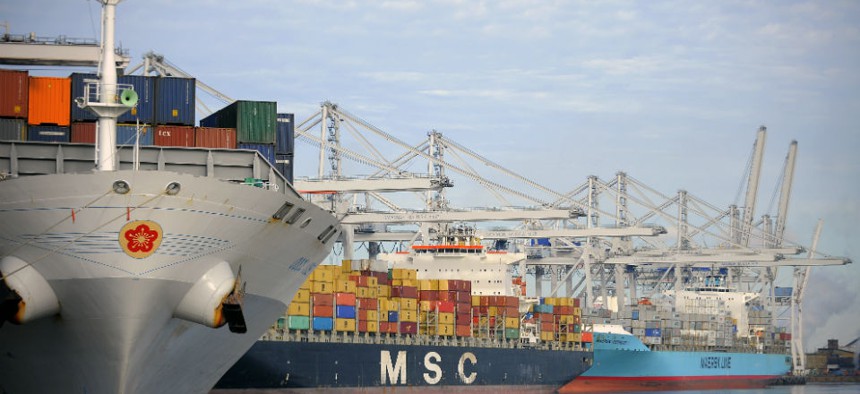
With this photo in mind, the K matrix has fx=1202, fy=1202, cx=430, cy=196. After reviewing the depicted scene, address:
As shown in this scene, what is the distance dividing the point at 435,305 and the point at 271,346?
469 inches

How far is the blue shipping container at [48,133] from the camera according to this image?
2859 centimetres

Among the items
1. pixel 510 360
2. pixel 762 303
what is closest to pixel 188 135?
pixel 510 360

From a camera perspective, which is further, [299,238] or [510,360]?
[510,360]

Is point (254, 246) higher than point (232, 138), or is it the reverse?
point (232, 138)

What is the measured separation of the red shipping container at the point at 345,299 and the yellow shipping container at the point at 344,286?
0.15m

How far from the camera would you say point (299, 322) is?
43594 millimetres

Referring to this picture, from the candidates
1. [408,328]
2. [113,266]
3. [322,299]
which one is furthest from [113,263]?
[408,328]

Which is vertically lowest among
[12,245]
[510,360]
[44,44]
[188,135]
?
[510,360]

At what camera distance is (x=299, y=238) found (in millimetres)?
29438

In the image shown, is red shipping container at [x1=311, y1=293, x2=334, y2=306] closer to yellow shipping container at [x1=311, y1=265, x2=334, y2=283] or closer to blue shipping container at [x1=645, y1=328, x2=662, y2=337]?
yellow shipping container at [x1=311, y1=265, x2=334, y2=283]

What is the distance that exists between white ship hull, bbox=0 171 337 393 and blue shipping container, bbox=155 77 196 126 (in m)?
4.47

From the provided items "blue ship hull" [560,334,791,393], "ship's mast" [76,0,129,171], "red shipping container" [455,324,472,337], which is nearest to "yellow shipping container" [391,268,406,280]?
"red shipping container" [455,324,472,337]

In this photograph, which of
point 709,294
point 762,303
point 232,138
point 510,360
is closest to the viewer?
point 232,138

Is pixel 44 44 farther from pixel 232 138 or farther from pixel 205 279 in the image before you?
pixel 205 279
